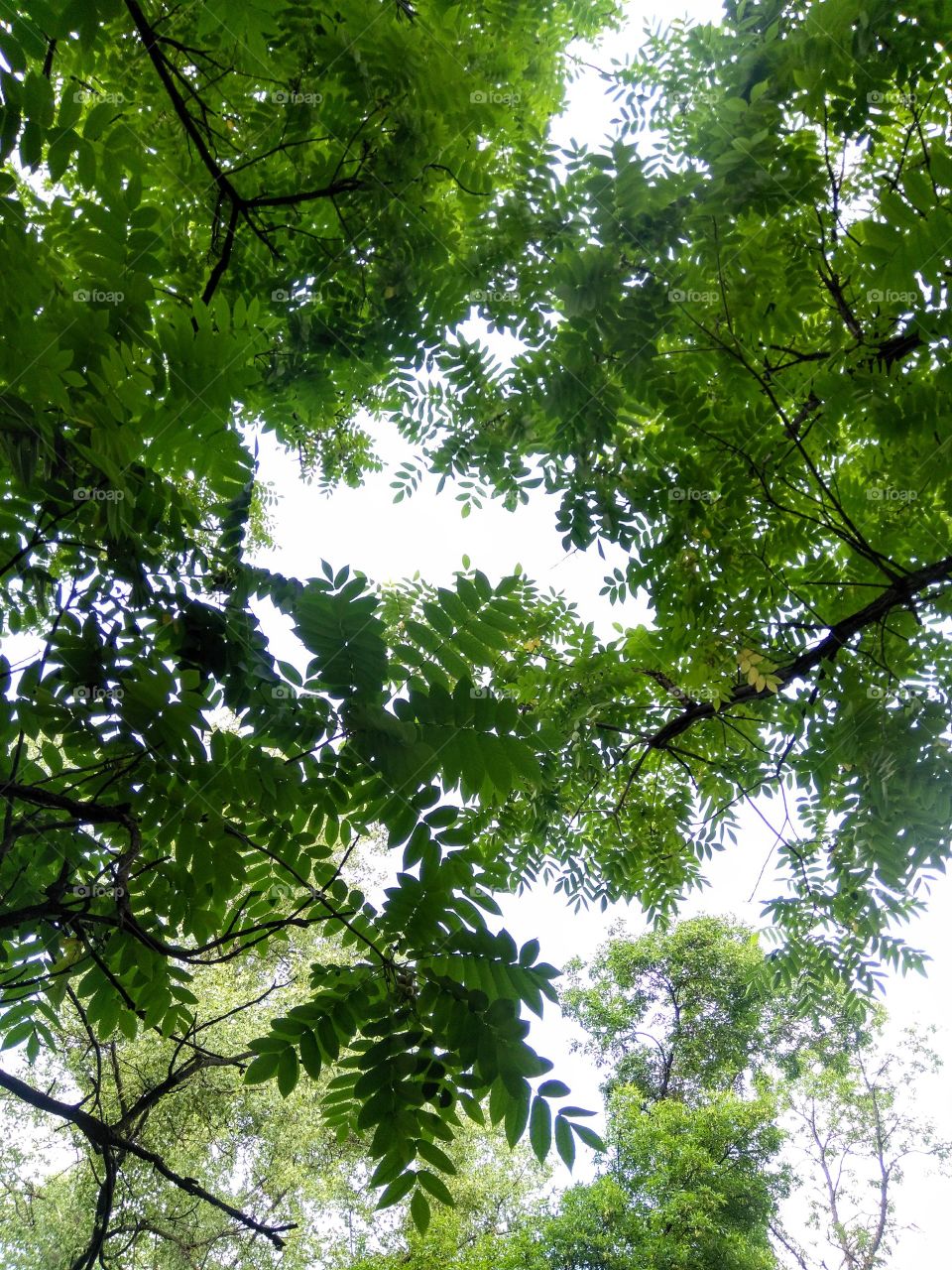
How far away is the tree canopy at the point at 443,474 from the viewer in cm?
127

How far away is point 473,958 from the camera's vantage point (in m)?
1.24

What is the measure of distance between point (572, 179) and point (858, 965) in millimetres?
3006

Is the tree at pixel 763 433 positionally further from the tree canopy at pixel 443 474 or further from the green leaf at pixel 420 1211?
the green leaf at pixel 420 1211

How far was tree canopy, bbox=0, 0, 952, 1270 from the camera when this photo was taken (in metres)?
1.27

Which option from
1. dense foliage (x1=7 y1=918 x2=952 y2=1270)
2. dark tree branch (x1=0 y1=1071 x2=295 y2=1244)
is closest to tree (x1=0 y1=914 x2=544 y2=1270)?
dense foliage (x1=7 y1=918 x2=952 y2=1270)

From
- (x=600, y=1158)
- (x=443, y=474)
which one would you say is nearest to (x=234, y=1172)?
(x=600, y=1158)

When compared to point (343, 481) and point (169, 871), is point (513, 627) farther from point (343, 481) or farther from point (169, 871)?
point (343, 481)

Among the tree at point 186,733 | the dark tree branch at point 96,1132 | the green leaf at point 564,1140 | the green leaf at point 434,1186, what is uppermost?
the tree at point 186,733

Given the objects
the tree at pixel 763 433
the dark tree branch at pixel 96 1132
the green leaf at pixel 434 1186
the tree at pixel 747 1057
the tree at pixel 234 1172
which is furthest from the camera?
the tree at pixel 747 1057

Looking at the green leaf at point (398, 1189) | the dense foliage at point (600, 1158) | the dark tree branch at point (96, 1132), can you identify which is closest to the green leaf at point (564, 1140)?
the green leaf at point (398, 1189)

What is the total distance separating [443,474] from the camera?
3.59 m

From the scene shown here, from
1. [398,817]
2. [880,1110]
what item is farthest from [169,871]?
[880,1110]

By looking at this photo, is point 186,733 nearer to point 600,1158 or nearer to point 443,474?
point 443,474

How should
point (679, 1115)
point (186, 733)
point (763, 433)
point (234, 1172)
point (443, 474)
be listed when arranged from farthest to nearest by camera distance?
1. point (234, 1172)
2. point (679, 1115)
3. point (443, 474)
4. point (763, 433)
5. point (186, 733)
